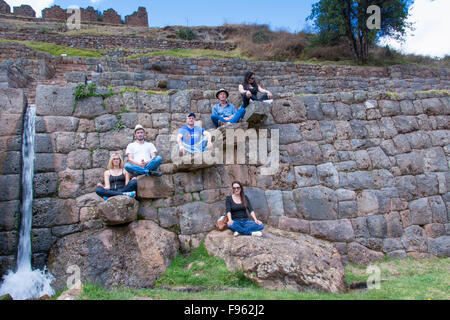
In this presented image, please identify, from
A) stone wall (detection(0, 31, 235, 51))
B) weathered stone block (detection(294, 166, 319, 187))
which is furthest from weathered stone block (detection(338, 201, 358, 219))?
stone wall (detection(0, 31, 235, 51))

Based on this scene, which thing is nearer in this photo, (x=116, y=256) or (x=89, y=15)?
(x=116, y=256)

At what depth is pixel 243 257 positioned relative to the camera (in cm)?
507

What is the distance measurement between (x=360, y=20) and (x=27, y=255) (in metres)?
19.4

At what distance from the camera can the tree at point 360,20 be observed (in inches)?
717

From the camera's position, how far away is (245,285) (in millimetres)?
4770

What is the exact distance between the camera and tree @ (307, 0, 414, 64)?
18203 mm

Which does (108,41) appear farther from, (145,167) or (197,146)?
(145,167)

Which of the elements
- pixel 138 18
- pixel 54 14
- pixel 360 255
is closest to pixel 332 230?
pixel 360 255

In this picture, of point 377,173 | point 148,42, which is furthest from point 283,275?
point 148,42

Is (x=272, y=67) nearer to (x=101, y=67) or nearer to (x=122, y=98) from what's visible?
(x=101, y=67)

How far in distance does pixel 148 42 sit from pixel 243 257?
64.2 feet

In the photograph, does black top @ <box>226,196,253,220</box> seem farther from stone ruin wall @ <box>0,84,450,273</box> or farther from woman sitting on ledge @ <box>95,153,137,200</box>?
woman sitting on ledge @ <box>95,153,137,200</box>

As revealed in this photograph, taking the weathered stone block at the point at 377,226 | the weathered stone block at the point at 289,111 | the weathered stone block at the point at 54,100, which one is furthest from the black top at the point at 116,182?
the weathered stone block at the point at 377,226

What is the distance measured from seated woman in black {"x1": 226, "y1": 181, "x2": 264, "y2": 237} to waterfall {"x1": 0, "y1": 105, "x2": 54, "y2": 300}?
3.09m
